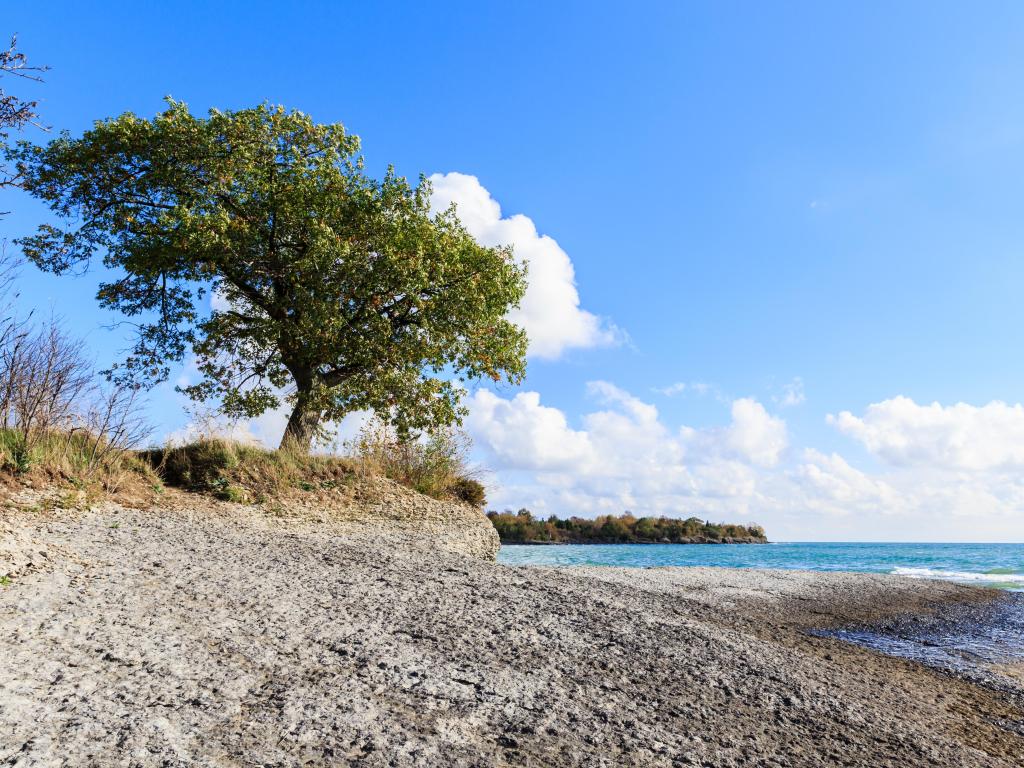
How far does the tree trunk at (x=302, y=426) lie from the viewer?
18469 mm

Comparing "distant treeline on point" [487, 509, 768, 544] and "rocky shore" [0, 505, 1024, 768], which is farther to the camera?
"distant treeline on point" [487, 509, 768, 544]

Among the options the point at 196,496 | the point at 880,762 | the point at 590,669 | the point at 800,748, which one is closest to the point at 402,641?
the point at 590,669

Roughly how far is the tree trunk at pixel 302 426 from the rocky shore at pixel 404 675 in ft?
28.0

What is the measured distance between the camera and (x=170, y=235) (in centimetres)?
1722

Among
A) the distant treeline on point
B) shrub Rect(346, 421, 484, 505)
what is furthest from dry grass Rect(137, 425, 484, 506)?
the distant treeline on point

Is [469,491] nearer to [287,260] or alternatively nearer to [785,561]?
[287,260]

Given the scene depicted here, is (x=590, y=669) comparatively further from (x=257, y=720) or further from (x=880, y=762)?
(x=257, y=720)

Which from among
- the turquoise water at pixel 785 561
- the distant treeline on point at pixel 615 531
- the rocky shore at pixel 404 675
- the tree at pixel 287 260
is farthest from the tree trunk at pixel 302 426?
the distant treeline on point at pixel 615 531

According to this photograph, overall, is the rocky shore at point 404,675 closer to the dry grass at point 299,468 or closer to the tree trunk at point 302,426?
the dry grass at point 299,468

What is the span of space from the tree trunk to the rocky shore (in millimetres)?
8548

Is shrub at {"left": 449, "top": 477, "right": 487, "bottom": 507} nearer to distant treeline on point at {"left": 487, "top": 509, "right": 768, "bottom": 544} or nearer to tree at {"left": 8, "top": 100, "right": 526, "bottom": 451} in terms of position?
tree at {"left": 8, "top": 100, "right": 526, "bottom": 451}

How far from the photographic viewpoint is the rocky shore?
164 inches

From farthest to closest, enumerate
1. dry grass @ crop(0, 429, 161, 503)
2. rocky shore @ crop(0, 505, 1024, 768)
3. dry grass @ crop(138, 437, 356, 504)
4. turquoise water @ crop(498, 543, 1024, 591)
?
turquoise water @ crop(498, 543, 1024, 591), dry grass @ crop(138, 437, 356, 504), dry grass @ crop(0, 429, 161, 503), rocky shore @ crop(0, 505, 1024, 768)

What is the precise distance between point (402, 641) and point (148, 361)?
667 inches
